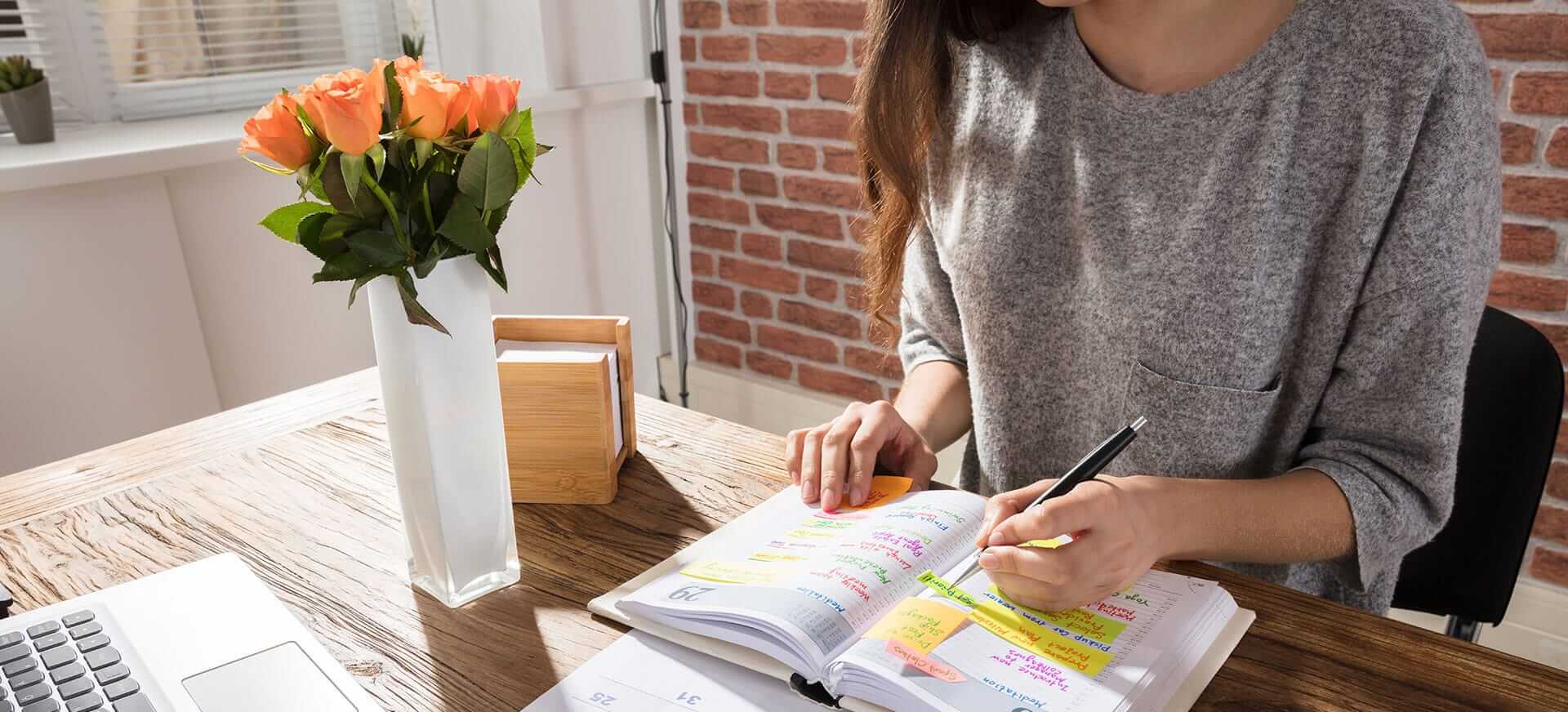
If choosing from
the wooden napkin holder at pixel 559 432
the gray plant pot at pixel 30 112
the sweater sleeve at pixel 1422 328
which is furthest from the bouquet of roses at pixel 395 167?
the gray plant pot at pixel 30 112

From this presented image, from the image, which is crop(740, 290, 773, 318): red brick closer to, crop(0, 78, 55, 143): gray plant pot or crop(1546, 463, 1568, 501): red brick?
crop(0, 78, 55, 143): gray plant pot

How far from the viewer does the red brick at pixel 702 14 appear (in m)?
2.27

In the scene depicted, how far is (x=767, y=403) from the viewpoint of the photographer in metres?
2.53

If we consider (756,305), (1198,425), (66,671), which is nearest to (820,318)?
(756,305)

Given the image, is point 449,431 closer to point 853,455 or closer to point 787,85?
point 853,455

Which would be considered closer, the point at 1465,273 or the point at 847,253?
the point at 1465,273

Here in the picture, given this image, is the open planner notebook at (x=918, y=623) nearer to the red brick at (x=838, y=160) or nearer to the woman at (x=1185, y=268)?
the woman at (x=1185, y=268)

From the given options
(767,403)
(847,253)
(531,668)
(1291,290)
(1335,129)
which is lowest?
(767,403)

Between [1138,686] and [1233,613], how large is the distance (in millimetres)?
141

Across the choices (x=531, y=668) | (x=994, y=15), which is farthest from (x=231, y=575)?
(x=994, y=15)

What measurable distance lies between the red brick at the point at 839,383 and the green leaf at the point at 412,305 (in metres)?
1.69

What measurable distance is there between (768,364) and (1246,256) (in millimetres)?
1683

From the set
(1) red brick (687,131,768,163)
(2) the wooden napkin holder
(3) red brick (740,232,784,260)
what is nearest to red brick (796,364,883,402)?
(3) red brick (740,232,784,260)

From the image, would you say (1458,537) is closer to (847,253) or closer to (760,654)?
(760,654)
